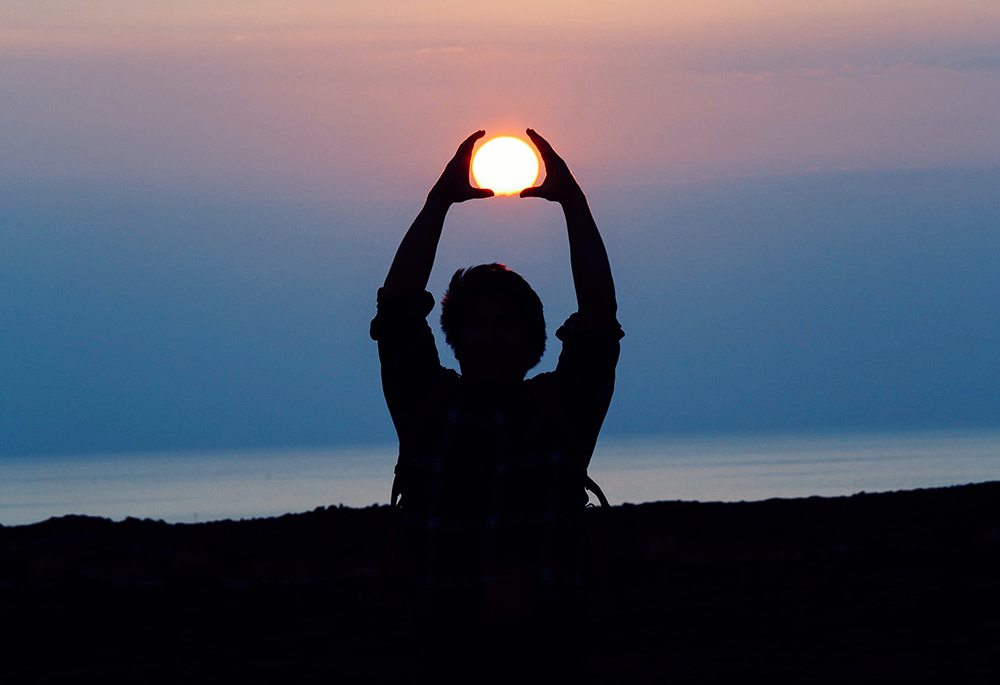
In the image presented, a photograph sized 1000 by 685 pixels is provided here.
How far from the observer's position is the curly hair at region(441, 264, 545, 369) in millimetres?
3439

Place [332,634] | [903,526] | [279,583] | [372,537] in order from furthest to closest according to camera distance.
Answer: [372,537]
[903,526]
[279,583]
[332,634]

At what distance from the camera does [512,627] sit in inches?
121

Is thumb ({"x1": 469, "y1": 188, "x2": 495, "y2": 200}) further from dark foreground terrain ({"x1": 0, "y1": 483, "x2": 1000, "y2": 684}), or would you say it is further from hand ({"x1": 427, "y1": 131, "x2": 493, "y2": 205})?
dark foreground terrain ({"x1": 0, "y1": 483, "x2": 1000, "y2": 684})

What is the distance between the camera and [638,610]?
11500mm

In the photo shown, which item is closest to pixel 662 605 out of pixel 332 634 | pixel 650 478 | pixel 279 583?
pixel 332 634

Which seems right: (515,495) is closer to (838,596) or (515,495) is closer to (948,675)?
(948,675)

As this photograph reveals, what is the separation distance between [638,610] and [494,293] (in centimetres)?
859

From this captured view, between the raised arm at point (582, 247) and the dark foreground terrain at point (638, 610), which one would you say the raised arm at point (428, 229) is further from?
the dark foreground terrain at point (638, 610)

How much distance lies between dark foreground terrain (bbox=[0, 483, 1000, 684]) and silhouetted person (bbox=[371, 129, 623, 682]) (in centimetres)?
21

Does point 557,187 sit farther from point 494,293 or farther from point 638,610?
point 638,610

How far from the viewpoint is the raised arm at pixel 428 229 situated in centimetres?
341

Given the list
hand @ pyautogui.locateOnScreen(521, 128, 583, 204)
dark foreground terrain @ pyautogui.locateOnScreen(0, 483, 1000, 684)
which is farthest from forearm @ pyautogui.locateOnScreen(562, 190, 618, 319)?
dark foreground terrain @ pyautogui.locateOnScreen(0, 483, 1000, 684)

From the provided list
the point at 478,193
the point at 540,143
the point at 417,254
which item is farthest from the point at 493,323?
the point at 540,143

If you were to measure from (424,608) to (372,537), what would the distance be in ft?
59.3
